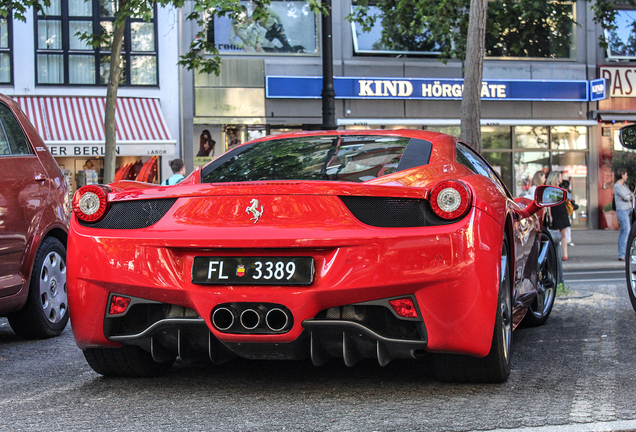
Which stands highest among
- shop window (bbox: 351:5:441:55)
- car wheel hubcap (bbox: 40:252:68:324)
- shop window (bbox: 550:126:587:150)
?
shop window (bbox: 351:5:441:55)

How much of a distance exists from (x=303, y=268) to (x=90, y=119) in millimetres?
17299

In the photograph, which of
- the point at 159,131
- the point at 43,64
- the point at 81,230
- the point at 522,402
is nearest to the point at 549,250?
the point at 522,402

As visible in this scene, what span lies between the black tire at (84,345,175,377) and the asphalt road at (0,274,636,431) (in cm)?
6

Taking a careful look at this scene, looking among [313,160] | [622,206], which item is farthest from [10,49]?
[313,160]

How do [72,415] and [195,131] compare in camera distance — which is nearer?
[72,415]

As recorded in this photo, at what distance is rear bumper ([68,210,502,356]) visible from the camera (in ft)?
10.6

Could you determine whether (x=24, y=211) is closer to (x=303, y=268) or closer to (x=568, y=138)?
(x=303, y=268)

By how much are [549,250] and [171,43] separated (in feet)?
52.9

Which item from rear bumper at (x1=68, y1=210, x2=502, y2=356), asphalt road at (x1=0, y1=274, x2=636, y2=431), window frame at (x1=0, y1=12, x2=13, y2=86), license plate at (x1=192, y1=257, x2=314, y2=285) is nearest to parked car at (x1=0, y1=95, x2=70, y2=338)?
asphalt road at (x1=0, y1=274, x2=636, y2=431)

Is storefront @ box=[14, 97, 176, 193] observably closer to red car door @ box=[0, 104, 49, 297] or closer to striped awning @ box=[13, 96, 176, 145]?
striped awning @ box=[13, 96, 176, 145]

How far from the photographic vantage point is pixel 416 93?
70.7 ft

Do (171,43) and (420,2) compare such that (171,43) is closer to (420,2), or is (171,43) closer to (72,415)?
(420,2)

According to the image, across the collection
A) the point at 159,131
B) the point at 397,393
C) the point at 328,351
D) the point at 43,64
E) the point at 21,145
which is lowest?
the point at 397,393

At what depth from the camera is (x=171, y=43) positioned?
67.1 feet
